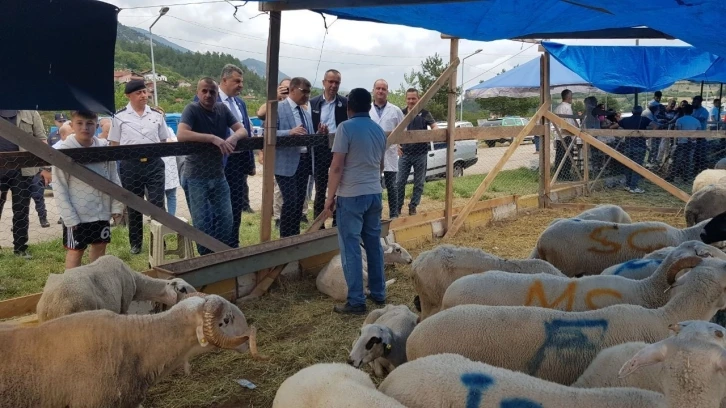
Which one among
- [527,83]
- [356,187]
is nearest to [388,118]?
[356,187]

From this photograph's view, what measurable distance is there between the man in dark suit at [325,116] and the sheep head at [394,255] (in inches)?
39.3

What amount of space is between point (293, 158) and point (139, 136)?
1.75m

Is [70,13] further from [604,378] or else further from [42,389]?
[604,378]

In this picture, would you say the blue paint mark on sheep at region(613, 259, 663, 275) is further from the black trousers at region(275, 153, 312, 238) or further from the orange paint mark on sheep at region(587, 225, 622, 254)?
the black trousers at region(275, 153, 312, 238)

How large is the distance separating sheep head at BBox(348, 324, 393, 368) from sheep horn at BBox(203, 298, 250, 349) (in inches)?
31.4

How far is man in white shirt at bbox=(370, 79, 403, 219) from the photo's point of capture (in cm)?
816

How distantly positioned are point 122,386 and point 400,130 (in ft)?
16.0

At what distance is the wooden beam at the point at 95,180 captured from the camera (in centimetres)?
431

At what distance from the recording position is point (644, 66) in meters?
12.8

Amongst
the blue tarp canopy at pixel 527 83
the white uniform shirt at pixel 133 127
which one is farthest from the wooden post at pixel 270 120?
the blue tarp canopy at pixel 527 83

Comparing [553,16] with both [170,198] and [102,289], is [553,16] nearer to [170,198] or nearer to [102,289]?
[102,289]

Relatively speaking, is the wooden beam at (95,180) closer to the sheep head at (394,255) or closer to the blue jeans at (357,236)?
the blue jeans at (357,236)

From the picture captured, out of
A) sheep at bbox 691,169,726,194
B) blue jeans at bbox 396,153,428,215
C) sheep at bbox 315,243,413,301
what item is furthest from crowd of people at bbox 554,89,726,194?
sheep at bbox 315,243,413,301

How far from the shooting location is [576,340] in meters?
3.20
